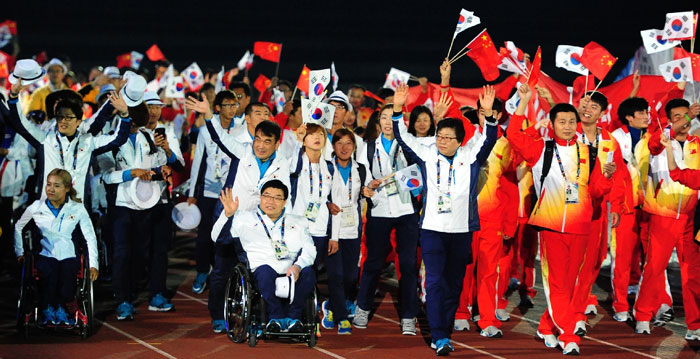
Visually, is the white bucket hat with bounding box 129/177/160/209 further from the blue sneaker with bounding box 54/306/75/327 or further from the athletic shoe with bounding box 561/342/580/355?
the athletic shoe with bounding box 561/342/580/355

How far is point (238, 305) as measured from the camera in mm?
6789

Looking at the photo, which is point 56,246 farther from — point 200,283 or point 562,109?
point 562,109

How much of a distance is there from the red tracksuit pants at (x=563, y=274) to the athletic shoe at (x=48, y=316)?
131 inches

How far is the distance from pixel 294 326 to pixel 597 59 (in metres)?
3.57

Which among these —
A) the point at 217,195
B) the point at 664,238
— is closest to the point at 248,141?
the point at 217,195

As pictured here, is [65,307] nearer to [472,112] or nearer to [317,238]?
[317,238]

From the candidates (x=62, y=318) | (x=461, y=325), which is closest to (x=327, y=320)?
(x=461, y=325)

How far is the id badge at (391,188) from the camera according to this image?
24.7 ft

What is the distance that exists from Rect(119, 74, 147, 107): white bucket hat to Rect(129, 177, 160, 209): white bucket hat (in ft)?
2.03

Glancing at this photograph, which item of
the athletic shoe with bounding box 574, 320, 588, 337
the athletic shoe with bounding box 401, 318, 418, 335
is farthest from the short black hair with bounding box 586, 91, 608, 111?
the athletic shoe with bounding box 401, 318, 418, 335

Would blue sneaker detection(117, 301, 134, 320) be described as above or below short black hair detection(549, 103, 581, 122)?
below

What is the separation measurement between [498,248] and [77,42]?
600 inches

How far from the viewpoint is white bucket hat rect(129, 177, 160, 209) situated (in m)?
7.80

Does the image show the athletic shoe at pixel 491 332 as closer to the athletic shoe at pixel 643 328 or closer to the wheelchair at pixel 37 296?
the athletic shoe at pixel 643 328
